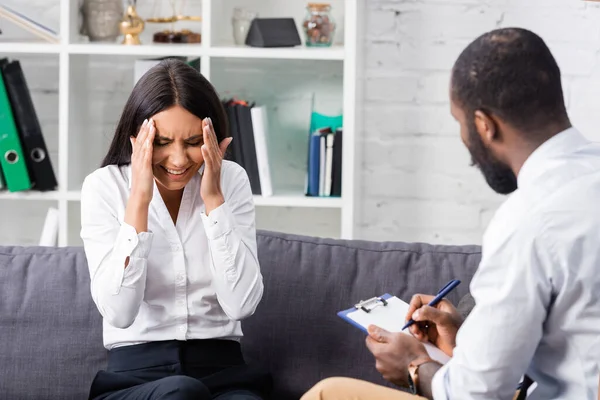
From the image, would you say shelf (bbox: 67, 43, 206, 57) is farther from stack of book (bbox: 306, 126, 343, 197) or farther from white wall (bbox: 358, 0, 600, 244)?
white wall (bbox: 358, 0, 600, 244)

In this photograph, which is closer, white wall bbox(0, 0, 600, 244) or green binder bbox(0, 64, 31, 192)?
green binder bbox(0, 64, 31, 192)

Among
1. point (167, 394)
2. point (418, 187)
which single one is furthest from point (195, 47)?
point (167, 394)

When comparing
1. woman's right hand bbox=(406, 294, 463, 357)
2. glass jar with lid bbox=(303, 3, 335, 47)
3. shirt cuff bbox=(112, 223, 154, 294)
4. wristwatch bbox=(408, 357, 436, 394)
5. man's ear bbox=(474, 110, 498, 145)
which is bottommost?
wristwatch bbox=(408, 357, 436, 394)

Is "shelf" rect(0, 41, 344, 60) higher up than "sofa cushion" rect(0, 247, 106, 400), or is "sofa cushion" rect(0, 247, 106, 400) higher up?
"shelf" rect(0, 41, 344, 60)

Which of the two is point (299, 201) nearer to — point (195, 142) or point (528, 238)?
point (195, 142)

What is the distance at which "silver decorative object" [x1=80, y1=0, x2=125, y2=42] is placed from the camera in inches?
109

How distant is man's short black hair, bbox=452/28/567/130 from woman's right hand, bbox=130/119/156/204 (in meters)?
0.75

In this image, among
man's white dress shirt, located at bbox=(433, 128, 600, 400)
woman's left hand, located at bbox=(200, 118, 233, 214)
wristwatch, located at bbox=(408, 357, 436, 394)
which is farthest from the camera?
woman's left hand, located at bbox=(200, 118, 233, 214)

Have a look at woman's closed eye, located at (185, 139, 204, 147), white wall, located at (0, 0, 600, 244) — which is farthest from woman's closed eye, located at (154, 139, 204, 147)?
white wall, located at (0, 0, 600, 244)

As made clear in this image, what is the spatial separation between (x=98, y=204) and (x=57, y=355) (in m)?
0.39

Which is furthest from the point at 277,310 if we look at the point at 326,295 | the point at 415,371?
the point at 415,371

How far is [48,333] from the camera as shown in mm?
2064

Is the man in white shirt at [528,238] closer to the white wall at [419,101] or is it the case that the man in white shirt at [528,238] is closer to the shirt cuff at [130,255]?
the shirt cuff at [130,255]

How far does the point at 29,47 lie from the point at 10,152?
1.05 ft
